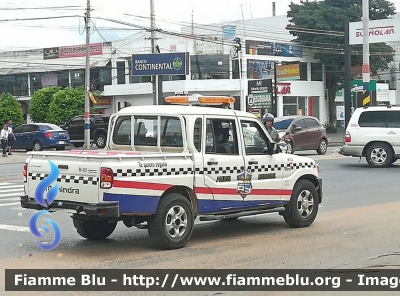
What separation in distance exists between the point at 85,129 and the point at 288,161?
25261 millimetres

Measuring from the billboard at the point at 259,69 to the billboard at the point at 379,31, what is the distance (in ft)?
68.2

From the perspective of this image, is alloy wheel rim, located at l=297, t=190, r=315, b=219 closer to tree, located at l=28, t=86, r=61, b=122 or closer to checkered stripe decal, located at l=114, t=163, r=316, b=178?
checkered stripe decal, located at l=114, t=163, r=316, b=178

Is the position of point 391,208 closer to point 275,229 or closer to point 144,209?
point 275,229

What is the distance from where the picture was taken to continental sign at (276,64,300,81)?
5262cm

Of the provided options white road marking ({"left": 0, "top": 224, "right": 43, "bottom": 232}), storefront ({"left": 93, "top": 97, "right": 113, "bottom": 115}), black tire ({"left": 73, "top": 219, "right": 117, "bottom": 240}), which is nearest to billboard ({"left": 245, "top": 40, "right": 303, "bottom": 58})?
storefront ({"left": 93, "top": 97, "right": 113, "bottom": 115})

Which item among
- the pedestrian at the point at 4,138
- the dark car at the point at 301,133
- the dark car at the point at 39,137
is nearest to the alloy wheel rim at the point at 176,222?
the dark car at the point at 301,133

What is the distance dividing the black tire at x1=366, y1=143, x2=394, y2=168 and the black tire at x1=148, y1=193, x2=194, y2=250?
13.3 m

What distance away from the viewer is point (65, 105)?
159 ft

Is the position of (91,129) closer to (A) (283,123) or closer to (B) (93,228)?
(A) (283,123)

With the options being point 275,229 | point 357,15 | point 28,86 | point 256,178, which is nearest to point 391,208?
point 275,229

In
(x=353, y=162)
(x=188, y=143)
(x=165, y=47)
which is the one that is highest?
(x=165, y=47)

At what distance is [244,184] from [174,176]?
1.42 meters

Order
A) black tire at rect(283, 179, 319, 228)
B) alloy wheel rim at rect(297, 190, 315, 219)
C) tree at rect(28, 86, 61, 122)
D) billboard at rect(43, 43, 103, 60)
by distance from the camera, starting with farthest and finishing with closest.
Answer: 1. billboard at rect(43, 43, 103, 60)
2. tree at rect(28, 86, 61, 122)
3. alloy wheel rim at rect(297, 190, 315, 219)
4. black tire at rect(283, 179, 319, 228)

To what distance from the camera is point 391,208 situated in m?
12.5
